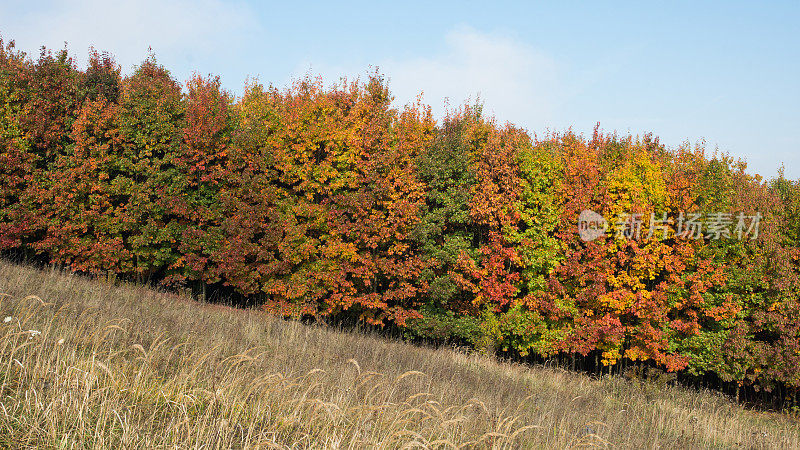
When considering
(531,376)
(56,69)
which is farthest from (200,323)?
(56,69)

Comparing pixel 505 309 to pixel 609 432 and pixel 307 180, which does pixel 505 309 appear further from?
pixel 609 432

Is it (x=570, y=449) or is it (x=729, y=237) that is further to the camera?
(x=729, y=237)

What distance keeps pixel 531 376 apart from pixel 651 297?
749cm

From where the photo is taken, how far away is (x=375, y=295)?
1895 cm

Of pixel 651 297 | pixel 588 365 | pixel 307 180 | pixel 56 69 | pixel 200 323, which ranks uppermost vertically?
pixel 56 69

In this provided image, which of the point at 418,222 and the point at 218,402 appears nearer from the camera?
the point at 218,402

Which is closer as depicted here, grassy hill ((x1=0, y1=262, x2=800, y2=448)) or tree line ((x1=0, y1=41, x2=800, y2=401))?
grassy hill ((x1=0, y1=262, x2=800, y2=448))

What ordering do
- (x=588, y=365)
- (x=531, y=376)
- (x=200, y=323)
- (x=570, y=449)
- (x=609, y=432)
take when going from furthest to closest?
1. (x=588, y=365)
2. (x=531, y=376)
3. (x=200, y=323)
4. (x=609, y=432)
5. (x=570, y=449)

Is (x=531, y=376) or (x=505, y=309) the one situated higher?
(x=505, y=309)

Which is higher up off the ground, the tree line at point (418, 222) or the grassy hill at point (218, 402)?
the tree line at point (418, 222)

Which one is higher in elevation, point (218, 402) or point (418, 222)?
point (418, 222)

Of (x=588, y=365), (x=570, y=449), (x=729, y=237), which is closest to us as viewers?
(x=570, y=449)

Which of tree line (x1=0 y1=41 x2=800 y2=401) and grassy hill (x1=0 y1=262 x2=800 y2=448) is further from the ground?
tree line (x1=0 y1=41 x2=800 y2=401)

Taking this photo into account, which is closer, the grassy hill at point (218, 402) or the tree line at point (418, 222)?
the grassy hill at point (218, 402)
